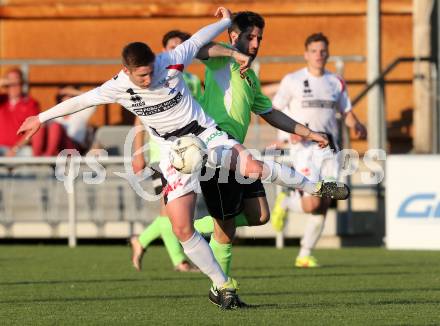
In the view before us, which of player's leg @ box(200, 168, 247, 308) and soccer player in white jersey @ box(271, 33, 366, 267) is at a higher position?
soccer player in white jersey @ box(271, 33, 366, 267)

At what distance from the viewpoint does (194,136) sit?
873 cm

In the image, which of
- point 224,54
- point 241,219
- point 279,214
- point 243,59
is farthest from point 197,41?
point 279,214

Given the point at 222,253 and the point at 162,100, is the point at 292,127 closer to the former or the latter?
the point at 222,253

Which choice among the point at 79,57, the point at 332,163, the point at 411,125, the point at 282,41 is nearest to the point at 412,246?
the point at 332,163

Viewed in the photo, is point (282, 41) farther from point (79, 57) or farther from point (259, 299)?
point (259, 299)

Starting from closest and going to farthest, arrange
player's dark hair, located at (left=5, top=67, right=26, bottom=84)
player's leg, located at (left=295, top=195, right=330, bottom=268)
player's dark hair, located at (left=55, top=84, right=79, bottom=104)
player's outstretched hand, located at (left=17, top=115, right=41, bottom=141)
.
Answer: player's outstretched hand, located at (left=17, top=115, right=41, bottom=141) < player's leg, located at (left=295, top=195, right=330, bottom=268) < player's dark hair, located at (left=5, top=67, right=26, bottom=84) < player's dark hair, located at (left=55, top=84, right=79, bottom=104)

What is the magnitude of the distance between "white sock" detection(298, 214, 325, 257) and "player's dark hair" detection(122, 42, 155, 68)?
203 inches

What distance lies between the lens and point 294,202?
14.0 m

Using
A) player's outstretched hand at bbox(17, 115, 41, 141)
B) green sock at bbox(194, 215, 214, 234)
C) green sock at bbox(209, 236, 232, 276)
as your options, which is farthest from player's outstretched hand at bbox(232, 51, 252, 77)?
green sock at bbox(194, 215, 214, 234)

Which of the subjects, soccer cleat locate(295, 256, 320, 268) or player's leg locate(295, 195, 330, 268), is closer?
soccer cleat locate(295, 256, 320, 268)

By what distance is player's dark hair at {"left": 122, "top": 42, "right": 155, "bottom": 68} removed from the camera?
827 cm

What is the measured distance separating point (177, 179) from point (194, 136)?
1.11 ft

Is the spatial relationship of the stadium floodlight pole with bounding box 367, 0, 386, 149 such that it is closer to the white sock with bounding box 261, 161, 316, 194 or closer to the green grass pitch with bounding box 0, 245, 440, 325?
the green grass pitch with bounding box 0, 245, 440, 325

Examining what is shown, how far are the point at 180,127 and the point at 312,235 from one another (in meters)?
4.76
